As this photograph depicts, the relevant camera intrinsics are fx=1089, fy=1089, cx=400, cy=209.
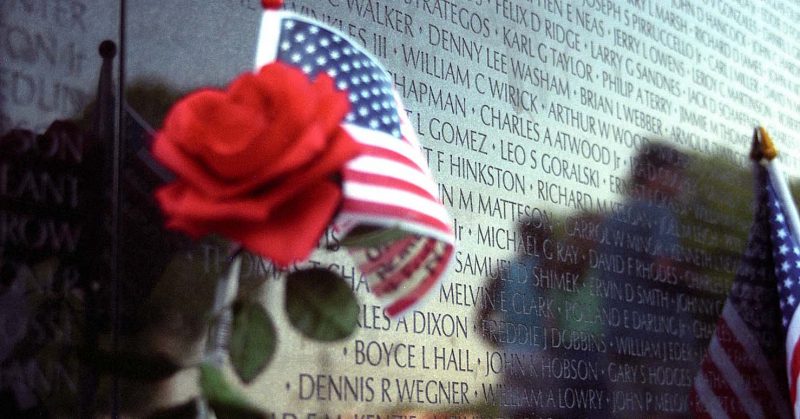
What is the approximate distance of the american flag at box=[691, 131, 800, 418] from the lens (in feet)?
12.7

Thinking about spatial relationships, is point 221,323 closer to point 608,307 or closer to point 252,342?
point 252,342

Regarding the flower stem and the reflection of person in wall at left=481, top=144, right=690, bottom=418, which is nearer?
the flower stem

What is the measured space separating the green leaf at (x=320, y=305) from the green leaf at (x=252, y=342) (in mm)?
51

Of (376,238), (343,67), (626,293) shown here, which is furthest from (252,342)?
(626,293)

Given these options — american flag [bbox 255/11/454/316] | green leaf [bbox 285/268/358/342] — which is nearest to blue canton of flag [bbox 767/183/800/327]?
american flag [bbox 255/11/454/316]

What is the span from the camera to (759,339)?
3939 millimetres

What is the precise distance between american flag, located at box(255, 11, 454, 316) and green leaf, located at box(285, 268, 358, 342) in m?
0.10

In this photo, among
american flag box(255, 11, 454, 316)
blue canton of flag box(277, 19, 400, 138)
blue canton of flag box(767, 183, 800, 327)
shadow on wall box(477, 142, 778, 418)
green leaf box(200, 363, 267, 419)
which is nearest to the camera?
green leaf box(200, 363, 267, 419)

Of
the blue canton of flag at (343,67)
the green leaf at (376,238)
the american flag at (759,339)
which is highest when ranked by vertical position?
the blue canton of flag at (343,67)

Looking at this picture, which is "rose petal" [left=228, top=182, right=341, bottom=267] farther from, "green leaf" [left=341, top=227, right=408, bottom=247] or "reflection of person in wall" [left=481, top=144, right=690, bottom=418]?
"reflection of person in wall" [left=481, top=144, right=690, bottom=418]

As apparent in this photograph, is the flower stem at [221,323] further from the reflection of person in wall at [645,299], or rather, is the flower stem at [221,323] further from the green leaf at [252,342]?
the reflection of person in wall at [645,299]

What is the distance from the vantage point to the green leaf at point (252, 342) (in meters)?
2.04

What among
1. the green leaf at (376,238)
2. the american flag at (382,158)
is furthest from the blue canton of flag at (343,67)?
the green leaf at (376,238)

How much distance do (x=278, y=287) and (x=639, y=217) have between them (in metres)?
1.93
